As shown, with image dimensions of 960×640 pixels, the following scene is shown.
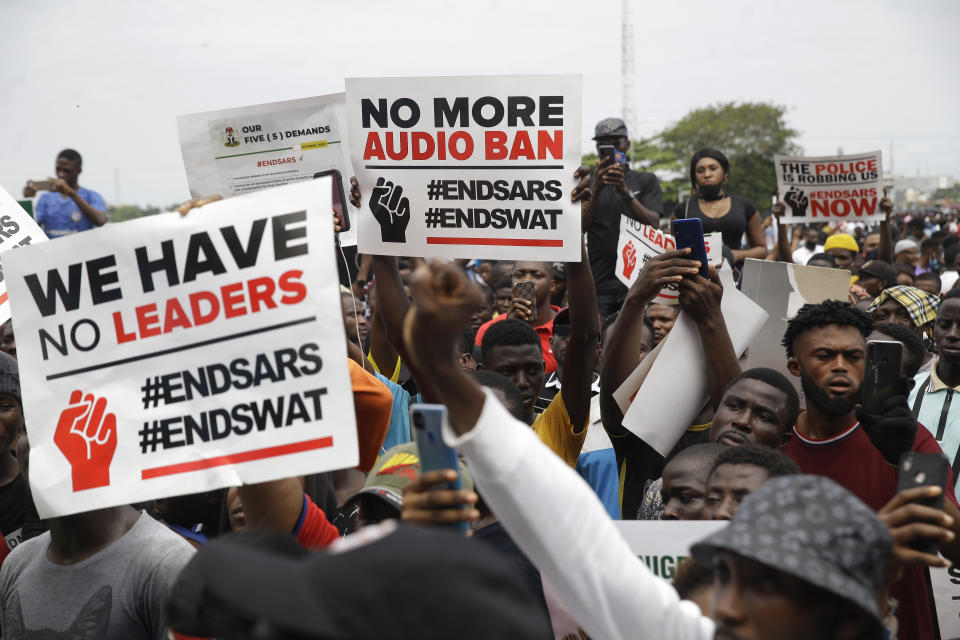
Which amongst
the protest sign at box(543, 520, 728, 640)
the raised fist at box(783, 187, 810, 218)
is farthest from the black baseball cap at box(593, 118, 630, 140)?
the protest sign at box(543, 520, 728, 640)

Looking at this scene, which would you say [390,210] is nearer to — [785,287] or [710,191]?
[785,287]

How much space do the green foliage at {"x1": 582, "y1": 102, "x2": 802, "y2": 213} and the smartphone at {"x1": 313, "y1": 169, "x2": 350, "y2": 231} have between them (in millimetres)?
47241

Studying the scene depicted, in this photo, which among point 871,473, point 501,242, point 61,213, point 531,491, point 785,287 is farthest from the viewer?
point 61,213

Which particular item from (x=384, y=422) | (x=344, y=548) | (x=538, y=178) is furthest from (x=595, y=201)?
(x=344, y=548)

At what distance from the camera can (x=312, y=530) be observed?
2.87 metres

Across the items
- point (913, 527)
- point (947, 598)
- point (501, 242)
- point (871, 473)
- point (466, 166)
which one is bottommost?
point (947, 598)

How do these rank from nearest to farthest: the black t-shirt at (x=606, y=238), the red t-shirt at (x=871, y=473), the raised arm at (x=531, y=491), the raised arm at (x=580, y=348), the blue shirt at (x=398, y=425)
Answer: the raised arm at (x=531, y=491) < the red t-shirt at (x=871, y=473) < the raised arm at (x=580, y=348) < the blue shirt at (x=398, y=425) < the black t-shirt at (x=606, y=238)

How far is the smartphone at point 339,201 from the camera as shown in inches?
226

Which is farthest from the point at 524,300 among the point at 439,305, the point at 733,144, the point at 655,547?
the point at 733,144

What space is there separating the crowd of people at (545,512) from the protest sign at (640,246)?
550 mm

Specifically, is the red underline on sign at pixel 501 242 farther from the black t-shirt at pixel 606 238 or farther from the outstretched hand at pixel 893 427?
the black t-shirt at pixel 606 238

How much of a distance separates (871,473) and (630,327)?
3.94ft

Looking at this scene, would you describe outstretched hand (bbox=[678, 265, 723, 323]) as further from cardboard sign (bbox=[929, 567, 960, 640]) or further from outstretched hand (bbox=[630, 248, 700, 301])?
cardboard sign (bbox=[929, 567, 960, 640])

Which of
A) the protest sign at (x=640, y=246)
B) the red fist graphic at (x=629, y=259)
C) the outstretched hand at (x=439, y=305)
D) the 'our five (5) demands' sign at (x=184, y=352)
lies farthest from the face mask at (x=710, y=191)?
the outstretched hand at (x=439, y=305)
